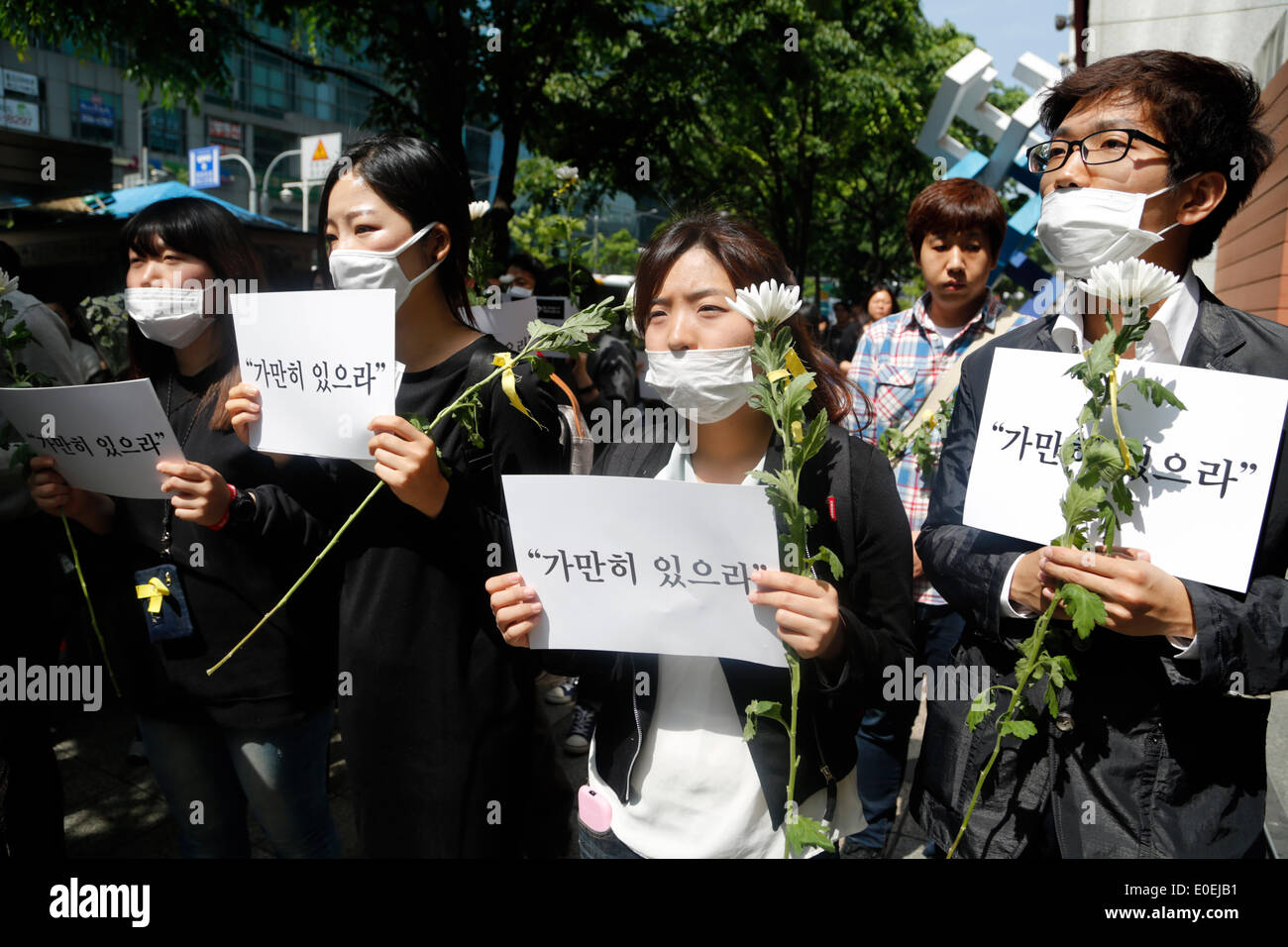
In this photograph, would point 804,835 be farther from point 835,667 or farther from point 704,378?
point 704,378

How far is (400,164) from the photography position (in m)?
2.12

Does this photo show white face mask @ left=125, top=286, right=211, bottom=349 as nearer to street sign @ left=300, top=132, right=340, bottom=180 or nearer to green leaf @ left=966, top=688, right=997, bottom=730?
green leaf @ left=966, top=688, right=997, bottom=730

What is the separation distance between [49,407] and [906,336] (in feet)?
9.31

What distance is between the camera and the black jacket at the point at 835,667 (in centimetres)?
169

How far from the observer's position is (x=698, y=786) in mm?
1730

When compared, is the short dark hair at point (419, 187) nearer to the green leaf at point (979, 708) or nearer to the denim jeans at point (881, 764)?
the green leaf at point (979, 708)

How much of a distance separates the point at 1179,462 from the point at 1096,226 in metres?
0.49

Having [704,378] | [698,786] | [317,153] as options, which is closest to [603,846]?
[698,786]

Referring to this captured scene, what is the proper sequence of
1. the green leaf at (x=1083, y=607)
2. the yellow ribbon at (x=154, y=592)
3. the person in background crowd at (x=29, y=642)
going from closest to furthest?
the green leaf at (x=1083, y=607), the yellow ribbon at (x=154, y=592), the person in background crowd at (x=29, y=642)

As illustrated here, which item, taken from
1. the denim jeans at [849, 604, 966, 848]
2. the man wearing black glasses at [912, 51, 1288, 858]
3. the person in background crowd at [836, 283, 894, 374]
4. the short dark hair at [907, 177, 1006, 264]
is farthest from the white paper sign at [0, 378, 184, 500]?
the person in background crowd at [836, 283, 894, 374]

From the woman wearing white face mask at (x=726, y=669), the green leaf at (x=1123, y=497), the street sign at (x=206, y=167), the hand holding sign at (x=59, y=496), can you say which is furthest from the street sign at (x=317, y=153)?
the green leaf at (x=1123, y=497)

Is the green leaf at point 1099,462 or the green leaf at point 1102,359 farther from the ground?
the green leaf at point 1102,359

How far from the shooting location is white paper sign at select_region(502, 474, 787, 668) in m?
1.55

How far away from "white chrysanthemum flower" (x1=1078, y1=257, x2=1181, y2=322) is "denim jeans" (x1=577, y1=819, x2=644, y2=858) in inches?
53.0
